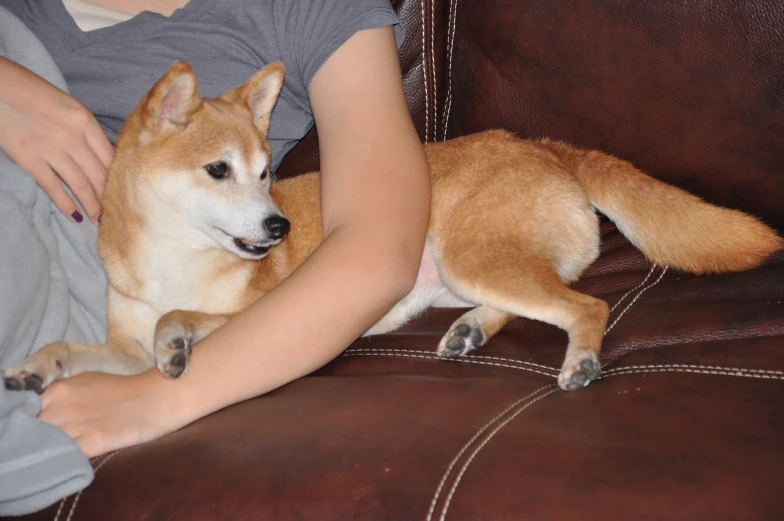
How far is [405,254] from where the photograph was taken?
Result: 5.08ft

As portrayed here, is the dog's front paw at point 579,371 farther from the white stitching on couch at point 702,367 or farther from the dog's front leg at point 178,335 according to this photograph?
the dog's front leg at point 178,335

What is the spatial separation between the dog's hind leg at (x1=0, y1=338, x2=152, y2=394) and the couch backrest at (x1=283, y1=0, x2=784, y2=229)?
1.03m

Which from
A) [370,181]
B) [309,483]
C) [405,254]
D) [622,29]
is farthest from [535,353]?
[622,29]

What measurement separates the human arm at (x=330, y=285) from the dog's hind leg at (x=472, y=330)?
19cm

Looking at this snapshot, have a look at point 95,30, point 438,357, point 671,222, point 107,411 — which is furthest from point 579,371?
point 95,30

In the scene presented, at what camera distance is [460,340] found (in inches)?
66.3

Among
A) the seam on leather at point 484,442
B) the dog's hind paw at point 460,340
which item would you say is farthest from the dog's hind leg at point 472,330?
the seam on leather at point 484,442

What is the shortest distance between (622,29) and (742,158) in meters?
0.44

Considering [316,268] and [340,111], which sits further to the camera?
[340,111]

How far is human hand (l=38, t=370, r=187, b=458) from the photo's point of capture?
4.21 feet

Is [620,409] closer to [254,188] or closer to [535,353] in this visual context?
[535,353]

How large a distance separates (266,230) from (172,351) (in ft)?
1.24

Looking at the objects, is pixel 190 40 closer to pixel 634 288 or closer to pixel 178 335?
pixel 178 335

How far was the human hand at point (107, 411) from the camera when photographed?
4.21 ft
